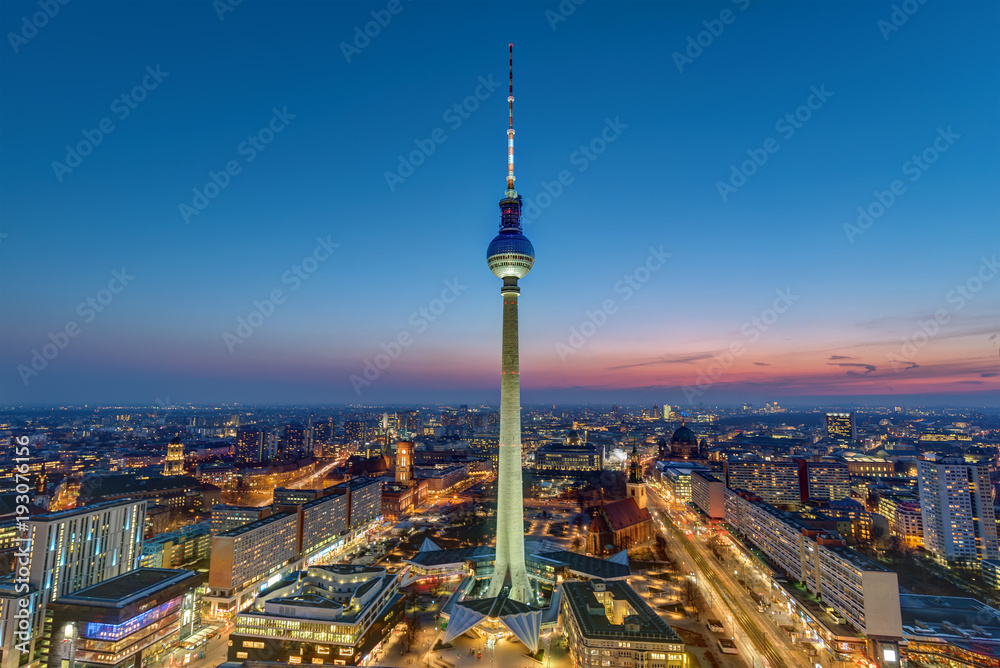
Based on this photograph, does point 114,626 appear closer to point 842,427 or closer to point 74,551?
point 74,551

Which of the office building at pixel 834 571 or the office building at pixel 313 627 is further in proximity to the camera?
the office building at pixel 834 571

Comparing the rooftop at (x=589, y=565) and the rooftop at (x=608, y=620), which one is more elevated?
the rooftop at (x=608, y=620)

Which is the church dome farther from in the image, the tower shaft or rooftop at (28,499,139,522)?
rooftop at (28,499,139,522)

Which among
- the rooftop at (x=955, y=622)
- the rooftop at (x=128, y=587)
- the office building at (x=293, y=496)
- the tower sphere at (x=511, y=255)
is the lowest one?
the rooftop at (x=955, y=622)

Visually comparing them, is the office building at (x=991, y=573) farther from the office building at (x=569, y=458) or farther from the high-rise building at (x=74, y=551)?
the office building at (x=569, y=458)

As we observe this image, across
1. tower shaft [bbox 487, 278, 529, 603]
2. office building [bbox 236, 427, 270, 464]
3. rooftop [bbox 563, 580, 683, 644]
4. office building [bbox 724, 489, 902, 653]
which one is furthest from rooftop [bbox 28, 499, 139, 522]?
office building [bbox 236, 427, 270, 464]

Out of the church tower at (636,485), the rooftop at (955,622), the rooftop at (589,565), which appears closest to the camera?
the rooftop at (955,622)

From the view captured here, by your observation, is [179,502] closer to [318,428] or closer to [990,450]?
[318,428]

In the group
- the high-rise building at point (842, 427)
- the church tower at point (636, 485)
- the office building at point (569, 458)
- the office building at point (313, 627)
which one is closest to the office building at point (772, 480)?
the church tower at point (636, 485)

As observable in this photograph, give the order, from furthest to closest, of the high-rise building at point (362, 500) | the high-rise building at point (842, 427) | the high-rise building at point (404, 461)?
the high-rise building at point (842, 427) < the high-rise building at point (404, 461) < the high-rise building at point (362, 500)
